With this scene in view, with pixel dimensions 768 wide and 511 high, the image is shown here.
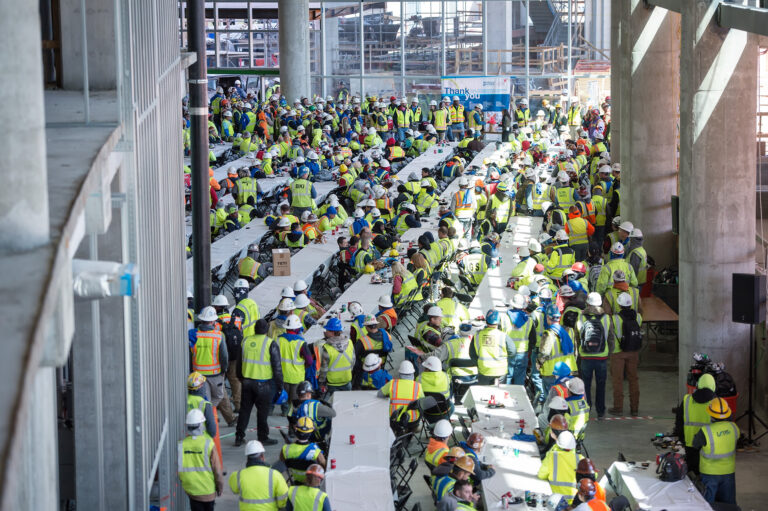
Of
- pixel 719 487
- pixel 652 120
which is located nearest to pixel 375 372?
pixel 719 487

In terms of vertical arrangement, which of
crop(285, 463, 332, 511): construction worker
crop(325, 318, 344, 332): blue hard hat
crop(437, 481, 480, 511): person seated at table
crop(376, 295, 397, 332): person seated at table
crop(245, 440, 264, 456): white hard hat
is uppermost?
crop(325, 318, 344, 332): blue hard hat

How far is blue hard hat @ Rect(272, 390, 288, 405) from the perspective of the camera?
1496 cm

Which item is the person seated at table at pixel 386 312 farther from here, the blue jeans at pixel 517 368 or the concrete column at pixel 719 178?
the concrete column at pixel 719 178

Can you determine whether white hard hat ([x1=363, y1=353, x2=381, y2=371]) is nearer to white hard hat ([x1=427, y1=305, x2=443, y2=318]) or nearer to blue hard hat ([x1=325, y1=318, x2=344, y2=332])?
blue hard hat ([x1=325, y1=318, x2=344, y2=332])

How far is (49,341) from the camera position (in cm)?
464

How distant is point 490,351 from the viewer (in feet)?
49.6

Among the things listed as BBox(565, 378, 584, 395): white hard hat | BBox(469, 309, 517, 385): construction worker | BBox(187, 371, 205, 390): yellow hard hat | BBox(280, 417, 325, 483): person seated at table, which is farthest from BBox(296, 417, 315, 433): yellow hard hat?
BBox(469, 309, 517, 385): construction worker

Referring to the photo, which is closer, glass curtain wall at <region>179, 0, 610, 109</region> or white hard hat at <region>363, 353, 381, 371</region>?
white hard hat at <region>363, 353, 381, 371</region>

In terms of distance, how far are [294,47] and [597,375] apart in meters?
28.8

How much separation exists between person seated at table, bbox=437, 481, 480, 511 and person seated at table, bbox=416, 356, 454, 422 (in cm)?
311

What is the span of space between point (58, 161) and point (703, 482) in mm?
8405

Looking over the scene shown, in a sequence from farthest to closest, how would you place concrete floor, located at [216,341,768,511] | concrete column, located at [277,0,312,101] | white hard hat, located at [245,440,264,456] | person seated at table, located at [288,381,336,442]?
1. concrete column, located at [277,0,312,101]
2. concrete floor, located at [216,341,768,511]
3. person seated at table, located at [288,381,336,442]
4. white hard hat, located at [245,440,264,456]

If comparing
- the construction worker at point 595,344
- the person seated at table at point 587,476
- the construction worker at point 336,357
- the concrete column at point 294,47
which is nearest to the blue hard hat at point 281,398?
the construction worker at point 336,357

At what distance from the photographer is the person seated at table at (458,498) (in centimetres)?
1052
